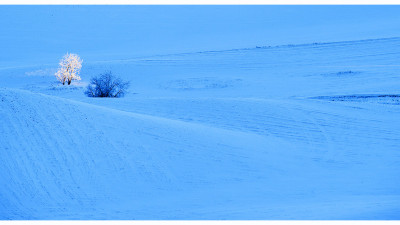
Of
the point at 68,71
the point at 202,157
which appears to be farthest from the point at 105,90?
the point at 202,157

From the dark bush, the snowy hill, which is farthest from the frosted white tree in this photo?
the snowy hill

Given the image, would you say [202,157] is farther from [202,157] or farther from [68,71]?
[68,71]

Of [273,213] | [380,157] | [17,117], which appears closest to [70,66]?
[17,117]

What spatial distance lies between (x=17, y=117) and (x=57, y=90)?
46.6ft

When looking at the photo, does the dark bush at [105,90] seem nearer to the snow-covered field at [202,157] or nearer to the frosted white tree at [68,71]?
the snow-covered field at [202,157]

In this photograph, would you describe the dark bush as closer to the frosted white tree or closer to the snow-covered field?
the snow-covered field

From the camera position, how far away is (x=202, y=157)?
14508 mm

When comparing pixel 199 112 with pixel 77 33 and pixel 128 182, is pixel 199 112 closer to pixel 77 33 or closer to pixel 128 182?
pixel 128 182

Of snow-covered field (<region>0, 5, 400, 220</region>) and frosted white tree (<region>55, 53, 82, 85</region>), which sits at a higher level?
frosted white tree (<region>55, 53, 82, 85</region>)

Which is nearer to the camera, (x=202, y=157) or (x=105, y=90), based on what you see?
A: (x=202, y=157)

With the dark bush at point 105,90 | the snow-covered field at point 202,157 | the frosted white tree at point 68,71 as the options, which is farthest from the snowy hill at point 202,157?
the frosted white tree at point 68,71

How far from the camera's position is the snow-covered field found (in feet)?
35.8

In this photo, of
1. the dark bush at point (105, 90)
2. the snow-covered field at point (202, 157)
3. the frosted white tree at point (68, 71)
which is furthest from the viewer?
the frosted white tree at point (68, 71)

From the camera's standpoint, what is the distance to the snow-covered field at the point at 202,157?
10.9 meters
